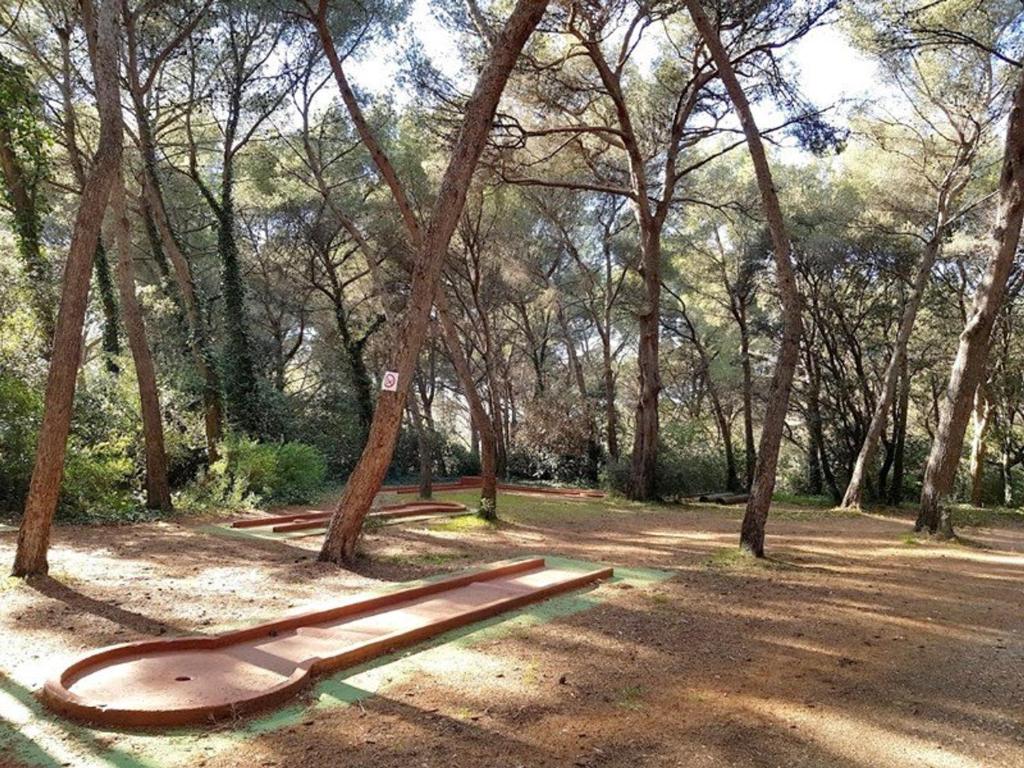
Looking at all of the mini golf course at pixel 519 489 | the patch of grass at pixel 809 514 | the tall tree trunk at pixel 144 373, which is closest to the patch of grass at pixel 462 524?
the tall tree trunk at pixel 144 373

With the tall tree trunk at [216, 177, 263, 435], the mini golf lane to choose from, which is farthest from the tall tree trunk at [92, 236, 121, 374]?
the mini golf lane

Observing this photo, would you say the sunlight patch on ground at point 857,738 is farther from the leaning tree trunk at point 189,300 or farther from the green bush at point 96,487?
the leaning tree trunk at point 189,300

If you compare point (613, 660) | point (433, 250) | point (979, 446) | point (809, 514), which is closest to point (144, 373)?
point (433, 250)

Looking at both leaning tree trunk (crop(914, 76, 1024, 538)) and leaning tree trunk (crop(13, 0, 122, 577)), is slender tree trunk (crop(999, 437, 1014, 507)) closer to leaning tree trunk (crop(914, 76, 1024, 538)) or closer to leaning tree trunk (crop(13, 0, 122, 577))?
leaning tree trunk (crop(914, 76, 1024, 538))

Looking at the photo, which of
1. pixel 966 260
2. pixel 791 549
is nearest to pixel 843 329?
pixel 966 260

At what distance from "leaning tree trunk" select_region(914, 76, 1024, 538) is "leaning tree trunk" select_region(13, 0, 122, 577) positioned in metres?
9.66

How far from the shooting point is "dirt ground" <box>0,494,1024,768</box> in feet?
9.32

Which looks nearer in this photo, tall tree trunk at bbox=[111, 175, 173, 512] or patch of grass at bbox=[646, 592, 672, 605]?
patch of grass at bbox=[646, 592, 672, 605]

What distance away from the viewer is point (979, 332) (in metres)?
8.95

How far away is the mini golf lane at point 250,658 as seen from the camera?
3.05m

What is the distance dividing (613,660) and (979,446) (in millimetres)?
18575

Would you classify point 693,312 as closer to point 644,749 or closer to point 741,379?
point 741,379

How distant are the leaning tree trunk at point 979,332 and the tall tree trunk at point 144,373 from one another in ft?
34.1

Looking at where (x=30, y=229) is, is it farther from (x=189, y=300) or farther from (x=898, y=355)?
(x=898, y=355)
